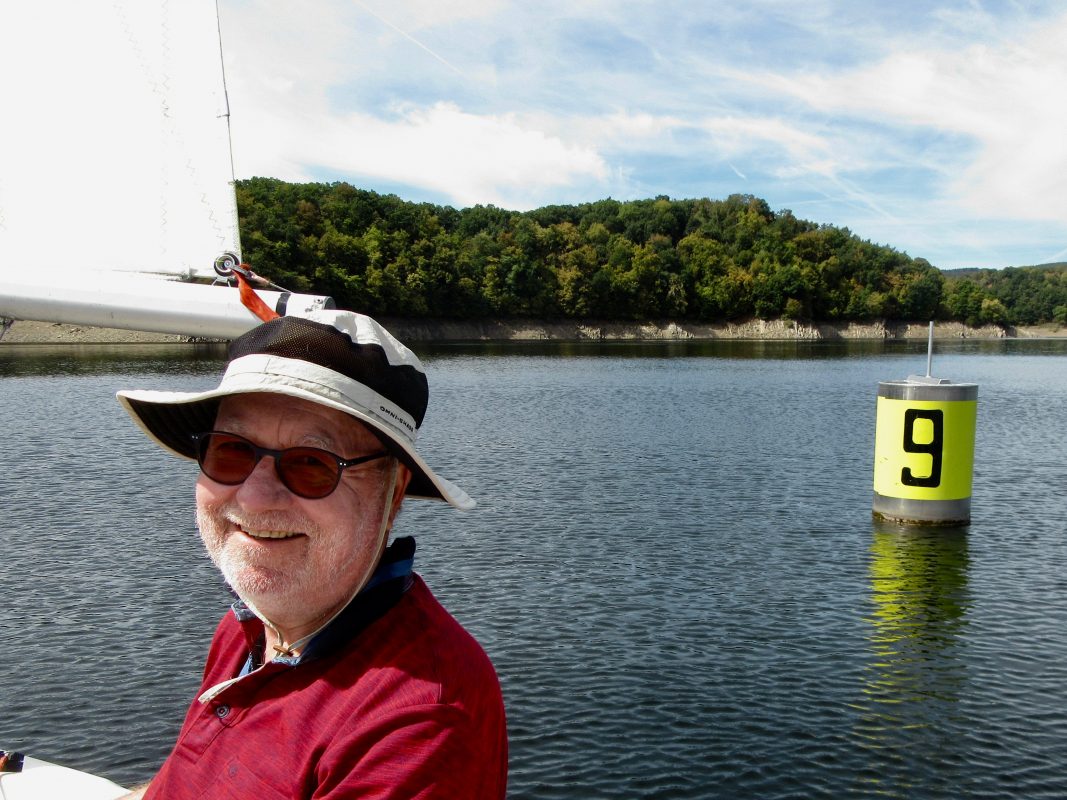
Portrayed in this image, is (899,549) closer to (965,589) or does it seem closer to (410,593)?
(965,589)

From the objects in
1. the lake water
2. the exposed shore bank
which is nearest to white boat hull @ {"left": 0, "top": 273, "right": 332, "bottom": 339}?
the lake water

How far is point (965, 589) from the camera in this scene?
14.2 m

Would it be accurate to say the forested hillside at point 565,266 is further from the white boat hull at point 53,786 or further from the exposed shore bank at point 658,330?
the white boat hull at point 53,786

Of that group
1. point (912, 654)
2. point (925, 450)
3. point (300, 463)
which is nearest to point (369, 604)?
point (300, 463)

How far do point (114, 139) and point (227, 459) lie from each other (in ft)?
7.66

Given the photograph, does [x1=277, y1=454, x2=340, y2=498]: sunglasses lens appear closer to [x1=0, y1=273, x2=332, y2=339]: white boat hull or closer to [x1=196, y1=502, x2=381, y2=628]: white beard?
[x1=196, y1=502, x2=381, y2=628]: white beard

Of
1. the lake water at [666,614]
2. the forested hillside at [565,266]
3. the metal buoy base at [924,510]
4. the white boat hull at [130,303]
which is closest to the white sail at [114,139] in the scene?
the white boat hull at [130,303]

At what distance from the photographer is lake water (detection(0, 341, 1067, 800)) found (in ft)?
30.5

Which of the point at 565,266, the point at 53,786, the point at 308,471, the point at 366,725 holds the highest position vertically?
the point at 565,266

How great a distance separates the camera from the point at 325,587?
2.73m

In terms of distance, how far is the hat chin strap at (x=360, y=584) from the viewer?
274 cm

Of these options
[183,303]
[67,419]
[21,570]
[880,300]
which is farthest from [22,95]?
[880,300]

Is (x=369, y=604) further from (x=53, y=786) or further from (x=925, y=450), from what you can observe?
(x=925, y=450)

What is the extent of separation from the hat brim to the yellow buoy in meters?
14.5
